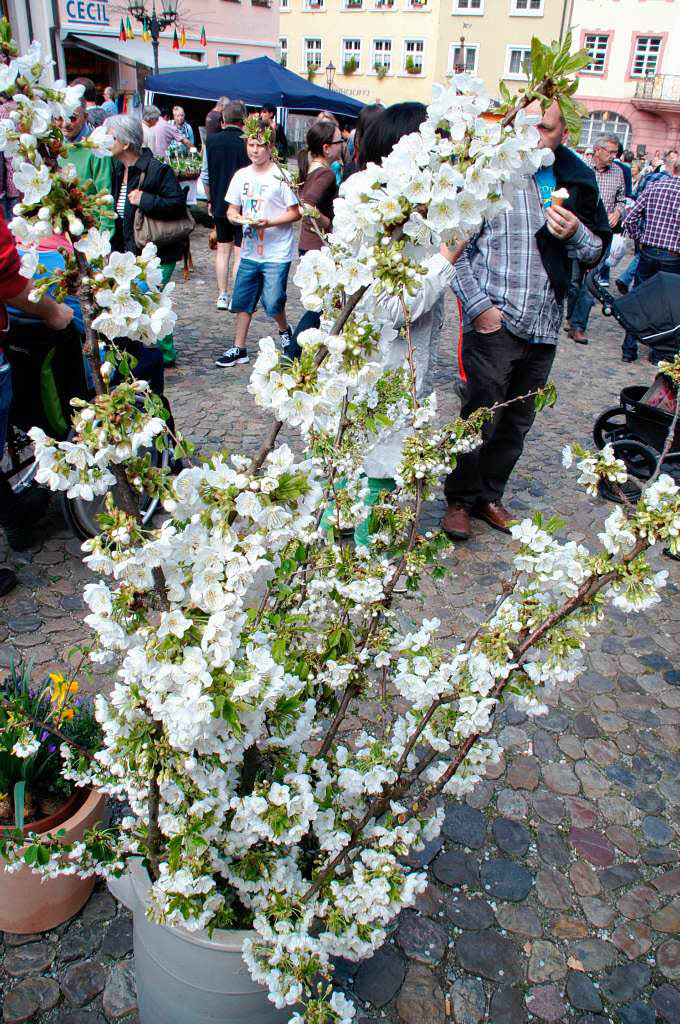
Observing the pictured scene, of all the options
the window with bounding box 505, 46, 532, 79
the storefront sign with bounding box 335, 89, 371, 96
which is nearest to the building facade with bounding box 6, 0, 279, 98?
the storefront sign with bounding box 335, 89, 371, 96

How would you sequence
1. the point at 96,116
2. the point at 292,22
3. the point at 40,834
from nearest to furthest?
the point at 40,834, the point at 96,116, the point at 292,22

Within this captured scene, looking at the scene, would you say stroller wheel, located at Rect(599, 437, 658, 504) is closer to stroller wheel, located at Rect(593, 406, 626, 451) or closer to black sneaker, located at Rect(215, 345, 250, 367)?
stroller wheel, located at Rect(593, 406, 626, 451)

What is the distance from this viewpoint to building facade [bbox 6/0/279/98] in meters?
17.7

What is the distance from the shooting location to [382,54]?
45.0 meters

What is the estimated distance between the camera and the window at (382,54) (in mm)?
44750

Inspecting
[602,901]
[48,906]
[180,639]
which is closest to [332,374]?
[180,639]

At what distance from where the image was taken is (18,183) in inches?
50.3

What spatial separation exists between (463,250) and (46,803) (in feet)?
9.76

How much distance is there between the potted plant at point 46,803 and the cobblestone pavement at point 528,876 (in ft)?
0.33

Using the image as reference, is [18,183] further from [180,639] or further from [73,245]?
[180,639]

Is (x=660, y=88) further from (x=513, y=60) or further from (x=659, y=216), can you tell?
(x=659, y=216)

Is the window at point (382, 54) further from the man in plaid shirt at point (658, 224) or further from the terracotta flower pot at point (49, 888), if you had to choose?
the terracotta flower pot at point (49, 888)

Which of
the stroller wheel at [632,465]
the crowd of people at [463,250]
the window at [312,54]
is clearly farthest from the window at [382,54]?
the stroller wheel at [632,465]

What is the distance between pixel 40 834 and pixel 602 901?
1.76 metres
